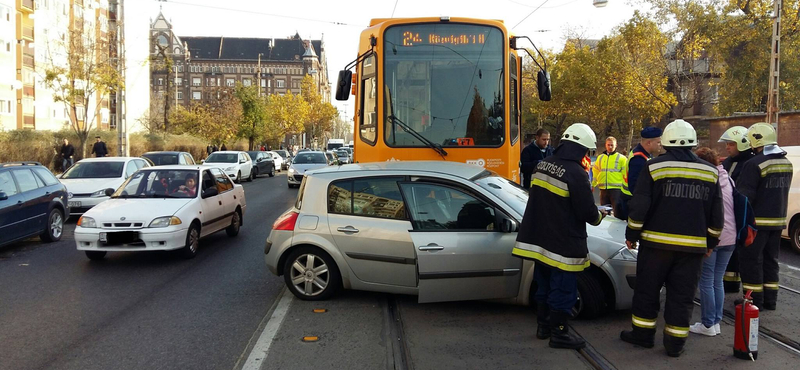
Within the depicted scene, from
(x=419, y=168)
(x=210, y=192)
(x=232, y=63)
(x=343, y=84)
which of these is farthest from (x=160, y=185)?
(x=232, y=63)

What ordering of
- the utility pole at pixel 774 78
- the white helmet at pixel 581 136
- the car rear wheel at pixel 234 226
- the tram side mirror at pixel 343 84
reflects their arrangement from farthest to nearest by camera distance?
the utility pole at pixel 774 78, the car rear wheel at pixel 234 226, the tram side mirror at pixel 343 84, the white helmet at pixel 581 136

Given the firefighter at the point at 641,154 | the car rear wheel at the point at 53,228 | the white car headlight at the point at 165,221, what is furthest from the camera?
the car rear wheel at the point at 53,228

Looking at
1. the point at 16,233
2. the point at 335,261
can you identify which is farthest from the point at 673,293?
the point at 16,233

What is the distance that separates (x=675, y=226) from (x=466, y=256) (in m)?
1.88

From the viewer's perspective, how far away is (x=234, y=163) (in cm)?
2856

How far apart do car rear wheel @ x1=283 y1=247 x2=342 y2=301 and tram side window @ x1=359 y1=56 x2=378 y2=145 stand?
2.67 m

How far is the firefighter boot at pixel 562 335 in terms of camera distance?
17.3 ft

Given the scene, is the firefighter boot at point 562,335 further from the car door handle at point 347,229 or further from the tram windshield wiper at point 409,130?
the tram windshield wiper at point 409,130

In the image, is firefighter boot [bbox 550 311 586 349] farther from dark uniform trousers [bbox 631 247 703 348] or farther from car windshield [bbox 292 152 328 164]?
car windshield [bbox 292 152 328 164]

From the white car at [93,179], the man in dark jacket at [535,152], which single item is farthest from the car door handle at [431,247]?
the white car at [93,179]

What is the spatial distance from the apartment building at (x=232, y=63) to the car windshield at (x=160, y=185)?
11859cm

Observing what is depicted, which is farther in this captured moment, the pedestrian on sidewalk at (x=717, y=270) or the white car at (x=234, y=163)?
the white car at (x=234, y=163)

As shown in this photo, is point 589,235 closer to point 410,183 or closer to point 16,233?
point 410,183

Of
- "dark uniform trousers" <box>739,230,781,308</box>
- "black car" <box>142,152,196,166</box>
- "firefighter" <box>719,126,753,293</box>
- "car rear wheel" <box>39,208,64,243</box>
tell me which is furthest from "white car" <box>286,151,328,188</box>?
"dark uniform trousers" <box>739,230,781,308</box>
